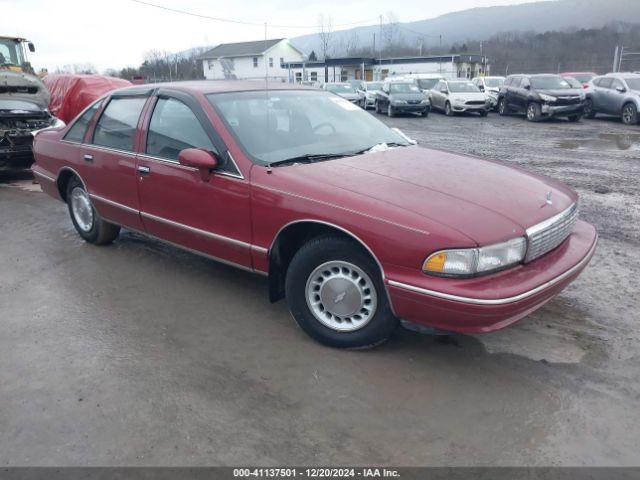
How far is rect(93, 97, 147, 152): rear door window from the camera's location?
14.6 feet

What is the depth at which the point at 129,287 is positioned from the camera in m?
4.40

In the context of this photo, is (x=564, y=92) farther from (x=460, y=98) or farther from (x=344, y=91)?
(x=344, y=91)

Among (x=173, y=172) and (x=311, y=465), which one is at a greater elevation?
(x=173, y=172)

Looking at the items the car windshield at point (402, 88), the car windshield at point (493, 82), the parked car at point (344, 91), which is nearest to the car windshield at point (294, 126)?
the car windshield at point (402, 88)

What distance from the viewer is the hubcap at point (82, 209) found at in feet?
17.3

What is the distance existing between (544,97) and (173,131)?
15.9m

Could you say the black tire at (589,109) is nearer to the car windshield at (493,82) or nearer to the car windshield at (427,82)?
the car windshield at (493,82)

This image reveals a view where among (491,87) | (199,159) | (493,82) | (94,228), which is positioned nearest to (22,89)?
(94,228)

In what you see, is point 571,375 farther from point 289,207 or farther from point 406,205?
point 289,207

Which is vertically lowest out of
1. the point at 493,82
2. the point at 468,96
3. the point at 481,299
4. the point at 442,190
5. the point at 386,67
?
the point at 481,299

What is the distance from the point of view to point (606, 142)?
12.5m

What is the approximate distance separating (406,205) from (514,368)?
1.19 metres

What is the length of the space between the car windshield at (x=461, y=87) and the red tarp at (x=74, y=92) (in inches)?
513

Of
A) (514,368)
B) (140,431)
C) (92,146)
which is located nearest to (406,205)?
(514,368)
